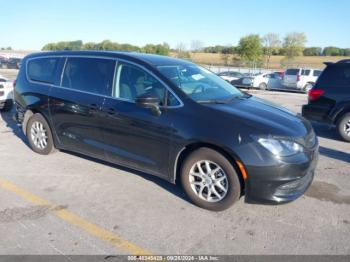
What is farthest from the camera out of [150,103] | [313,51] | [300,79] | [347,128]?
[313,51]

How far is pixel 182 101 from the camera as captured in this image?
3.82 meters

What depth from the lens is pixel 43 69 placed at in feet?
18.0

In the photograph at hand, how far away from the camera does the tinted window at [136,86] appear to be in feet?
13.0

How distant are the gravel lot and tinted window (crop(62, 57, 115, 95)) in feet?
4.03

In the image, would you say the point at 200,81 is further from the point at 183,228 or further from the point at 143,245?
the point at 143,245

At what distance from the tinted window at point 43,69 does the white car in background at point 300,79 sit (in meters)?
18.6

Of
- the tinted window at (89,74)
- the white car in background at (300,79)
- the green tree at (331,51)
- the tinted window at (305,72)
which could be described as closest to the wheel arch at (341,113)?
the tinted window at (89,74)

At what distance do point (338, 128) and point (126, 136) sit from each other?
16.3ft

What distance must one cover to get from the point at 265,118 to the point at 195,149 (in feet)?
2.82

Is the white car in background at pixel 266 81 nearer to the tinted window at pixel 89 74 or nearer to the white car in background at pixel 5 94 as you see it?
the white car in background at pixel 5 94

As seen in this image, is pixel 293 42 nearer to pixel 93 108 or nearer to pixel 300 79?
pixel 300 79

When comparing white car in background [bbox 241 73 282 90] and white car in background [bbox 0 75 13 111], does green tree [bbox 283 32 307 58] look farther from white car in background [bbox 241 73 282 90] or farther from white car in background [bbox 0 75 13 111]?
white car in background [bbox 0 75 13 111]

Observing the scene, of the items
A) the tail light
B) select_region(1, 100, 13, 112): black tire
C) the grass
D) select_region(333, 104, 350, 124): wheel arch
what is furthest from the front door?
the grass

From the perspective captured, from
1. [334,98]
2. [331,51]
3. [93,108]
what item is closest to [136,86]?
[93,108]
